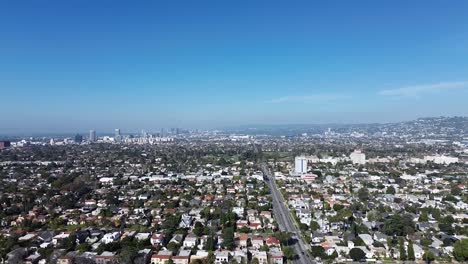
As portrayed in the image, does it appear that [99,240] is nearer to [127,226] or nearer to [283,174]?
[127,226]

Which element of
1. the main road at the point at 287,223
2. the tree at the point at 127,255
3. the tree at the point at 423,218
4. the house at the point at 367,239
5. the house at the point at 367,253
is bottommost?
the main road at the point at 287,223

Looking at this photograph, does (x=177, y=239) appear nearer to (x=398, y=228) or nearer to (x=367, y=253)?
(x=367, y=253)

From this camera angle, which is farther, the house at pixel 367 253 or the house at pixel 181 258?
the house at pixel 367 253

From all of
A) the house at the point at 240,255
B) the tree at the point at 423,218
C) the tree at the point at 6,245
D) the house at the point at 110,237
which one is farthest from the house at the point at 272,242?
the tree at the point at 6,245

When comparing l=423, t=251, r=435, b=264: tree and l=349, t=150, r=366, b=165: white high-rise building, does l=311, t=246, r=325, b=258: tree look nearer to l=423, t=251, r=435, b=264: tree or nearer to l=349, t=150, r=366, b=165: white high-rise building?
l=423, t=251, r=435, b=264: tree

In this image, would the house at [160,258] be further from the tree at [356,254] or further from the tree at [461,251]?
the tree at [461,251]

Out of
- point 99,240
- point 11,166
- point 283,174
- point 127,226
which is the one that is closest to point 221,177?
point 283,174

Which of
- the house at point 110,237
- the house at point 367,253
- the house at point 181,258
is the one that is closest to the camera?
the house at point 181,258
